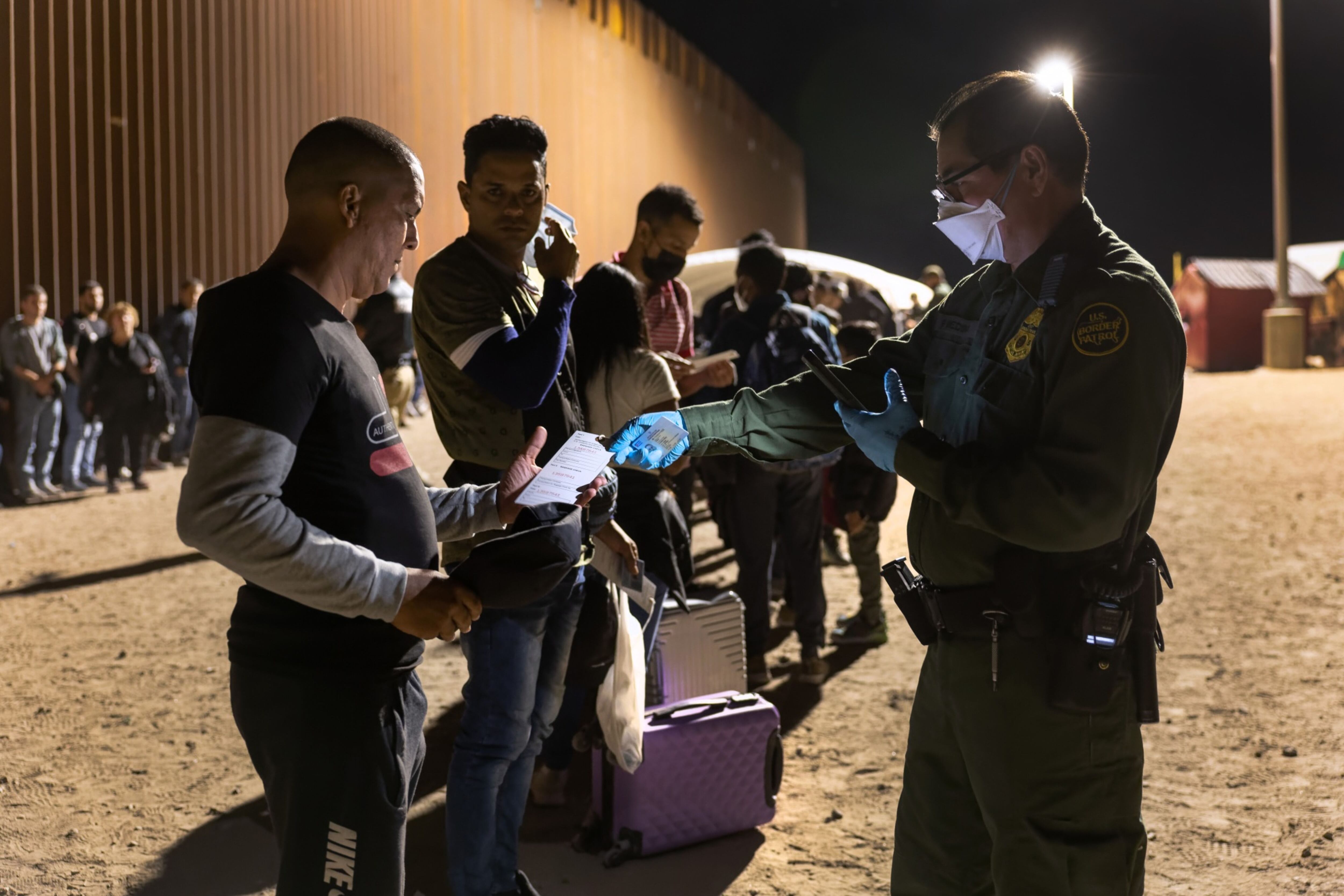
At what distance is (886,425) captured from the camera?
2068 mm

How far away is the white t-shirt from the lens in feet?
11.3

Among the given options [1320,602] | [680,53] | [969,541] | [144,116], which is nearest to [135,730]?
[969,541]

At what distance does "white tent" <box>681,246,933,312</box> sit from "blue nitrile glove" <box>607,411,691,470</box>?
10728mm

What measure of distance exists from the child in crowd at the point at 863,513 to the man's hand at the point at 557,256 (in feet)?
9.28

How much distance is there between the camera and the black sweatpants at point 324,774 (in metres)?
1.78

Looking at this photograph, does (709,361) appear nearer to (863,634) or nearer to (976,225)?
(976,225)

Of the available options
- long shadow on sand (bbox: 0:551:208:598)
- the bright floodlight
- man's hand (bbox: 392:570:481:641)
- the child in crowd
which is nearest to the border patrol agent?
the bright floodlight

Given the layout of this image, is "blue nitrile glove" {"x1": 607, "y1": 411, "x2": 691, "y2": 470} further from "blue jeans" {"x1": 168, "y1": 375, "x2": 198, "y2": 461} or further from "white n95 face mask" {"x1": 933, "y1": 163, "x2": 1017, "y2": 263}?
"blue jeans" {"x1": 168, "y1": 375, "x2": 198, "y2": 461}

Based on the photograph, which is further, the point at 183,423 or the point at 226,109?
the point at 226,109

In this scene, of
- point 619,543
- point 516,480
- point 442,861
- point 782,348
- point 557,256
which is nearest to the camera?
point 516,480

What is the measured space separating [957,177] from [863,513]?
11.9 ft

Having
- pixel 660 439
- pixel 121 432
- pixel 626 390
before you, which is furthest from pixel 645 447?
pixel 121 432

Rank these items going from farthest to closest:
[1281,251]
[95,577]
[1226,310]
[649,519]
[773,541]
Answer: [1226,310] → [1281,251] → [95,577] → [773,541] → [649,519]

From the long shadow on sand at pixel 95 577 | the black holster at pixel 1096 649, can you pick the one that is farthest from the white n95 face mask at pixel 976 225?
the long shadow on sand at pixel 95 577
